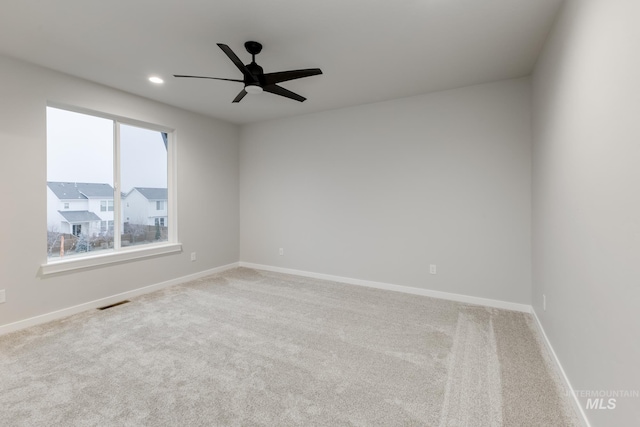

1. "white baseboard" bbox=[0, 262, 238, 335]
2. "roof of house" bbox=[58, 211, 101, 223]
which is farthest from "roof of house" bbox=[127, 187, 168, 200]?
"white baseboard" bbox=[0, 262, 238, 335]

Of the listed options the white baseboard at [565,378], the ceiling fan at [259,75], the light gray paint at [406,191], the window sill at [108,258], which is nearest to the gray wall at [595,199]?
the white baseboard at [565,378]

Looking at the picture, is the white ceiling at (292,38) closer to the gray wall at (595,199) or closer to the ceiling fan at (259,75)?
the ceiling fan at (259,75)

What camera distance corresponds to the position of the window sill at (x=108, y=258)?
10.1 feet

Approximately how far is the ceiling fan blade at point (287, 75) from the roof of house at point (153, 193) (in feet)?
8.84

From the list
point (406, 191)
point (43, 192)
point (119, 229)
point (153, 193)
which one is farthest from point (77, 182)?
point (406, 191)

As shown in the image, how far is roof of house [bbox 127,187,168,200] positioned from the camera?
161 inches

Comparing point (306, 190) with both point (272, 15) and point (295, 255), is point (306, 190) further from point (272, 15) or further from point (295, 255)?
point (272, 15)

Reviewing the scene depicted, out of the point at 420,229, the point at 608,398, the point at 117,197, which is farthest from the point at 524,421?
the point at 117,197

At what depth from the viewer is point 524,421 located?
5.38 ft

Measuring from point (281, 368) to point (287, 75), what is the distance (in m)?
2.34

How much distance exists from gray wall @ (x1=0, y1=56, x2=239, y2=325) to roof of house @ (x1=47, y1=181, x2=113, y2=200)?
0.63 ft

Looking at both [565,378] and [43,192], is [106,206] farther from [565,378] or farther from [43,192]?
[565,378]

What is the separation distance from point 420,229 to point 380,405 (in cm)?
249

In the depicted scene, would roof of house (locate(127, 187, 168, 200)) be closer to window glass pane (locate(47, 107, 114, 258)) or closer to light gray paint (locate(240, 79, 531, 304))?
window glass pane (locate(47, 107, 114, 258))
